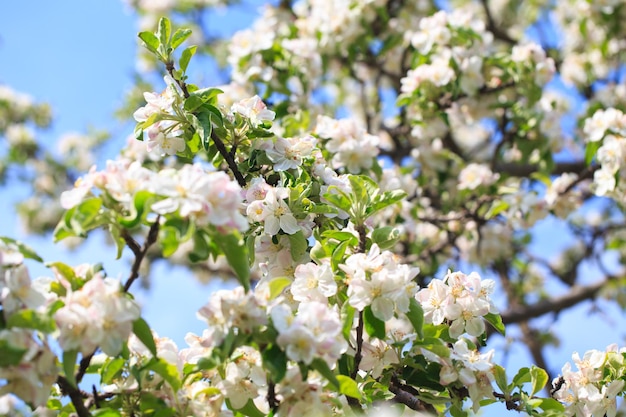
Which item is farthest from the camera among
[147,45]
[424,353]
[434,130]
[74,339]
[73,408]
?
[434,130]

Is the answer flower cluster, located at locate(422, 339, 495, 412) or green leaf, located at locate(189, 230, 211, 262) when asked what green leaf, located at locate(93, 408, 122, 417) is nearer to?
green leaf, located at locate(189, 230, 211, 262)

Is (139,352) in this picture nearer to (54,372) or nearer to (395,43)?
(54,372)

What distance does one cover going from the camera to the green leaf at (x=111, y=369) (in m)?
1.37

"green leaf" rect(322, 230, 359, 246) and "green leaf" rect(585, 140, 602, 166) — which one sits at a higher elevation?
"green leaf" rect(585, 140, 602, 166)

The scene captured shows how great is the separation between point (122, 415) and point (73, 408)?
4.0 inches

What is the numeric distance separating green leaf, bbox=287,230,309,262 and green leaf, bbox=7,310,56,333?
0.70 meters

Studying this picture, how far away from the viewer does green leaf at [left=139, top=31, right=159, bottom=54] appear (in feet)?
5.87

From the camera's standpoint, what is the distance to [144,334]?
1.34 meters

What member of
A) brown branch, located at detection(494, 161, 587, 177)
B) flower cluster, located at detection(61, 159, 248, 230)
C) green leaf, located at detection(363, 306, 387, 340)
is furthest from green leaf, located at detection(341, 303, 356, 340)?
brown branch, located at detection(494, 161, 587, 177)

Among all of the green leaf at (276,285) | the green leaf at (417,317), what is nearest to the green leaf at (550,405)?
the green leaf at (417,317)

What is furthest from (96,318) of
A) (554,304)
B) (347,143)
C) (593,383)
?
(554,304)

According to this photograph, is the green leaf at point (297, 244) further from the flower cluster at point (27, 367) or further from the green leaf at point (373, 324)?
the flower cluster at point (27, 367)

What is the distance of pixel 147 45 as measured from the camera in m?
1.83

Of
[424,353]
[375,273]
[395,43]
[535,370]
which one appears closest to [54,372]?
[375,273]
